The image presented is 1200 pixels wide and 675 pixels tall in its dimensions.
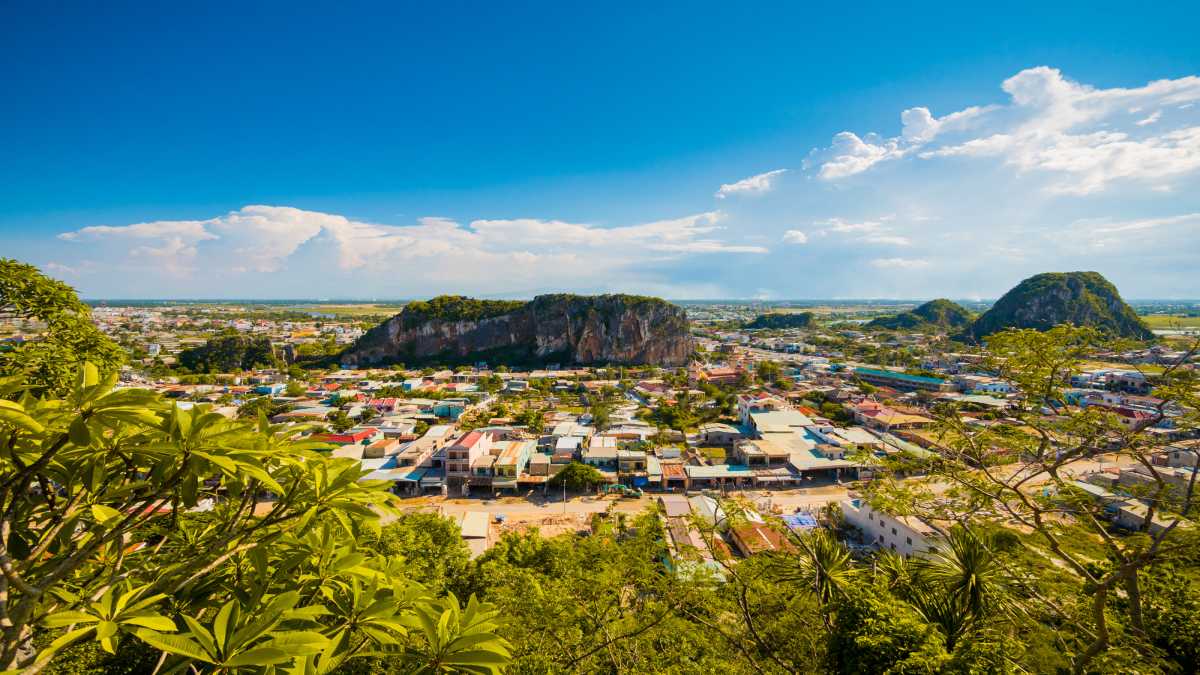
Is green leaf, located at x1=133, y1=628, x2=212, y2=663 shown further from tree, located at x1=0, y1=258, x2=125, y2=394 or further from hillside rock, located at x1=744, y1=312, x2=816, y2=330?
hillside rock, located at x1=744, y1=312, x2=816, y2=330

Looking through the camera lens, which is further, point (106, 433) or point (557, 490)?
point (557, 490)

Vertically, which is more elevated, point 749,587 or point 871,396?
point 749,587

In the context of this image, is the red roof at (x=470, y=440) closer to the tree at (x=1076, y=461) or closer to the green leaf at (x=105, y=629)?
the tree at (x=1076, y=461)

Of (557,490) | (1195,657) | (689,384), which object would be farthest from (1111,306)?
(1195,657)

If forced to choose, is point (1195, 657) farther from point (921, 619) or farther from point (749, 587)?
point (749, 587)

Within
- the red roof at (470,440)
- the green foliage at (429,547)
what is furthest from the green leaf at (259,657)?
the red roof at (470,440)

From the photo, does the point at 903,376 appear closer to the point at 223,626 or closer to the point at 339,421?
the point at 339,421
